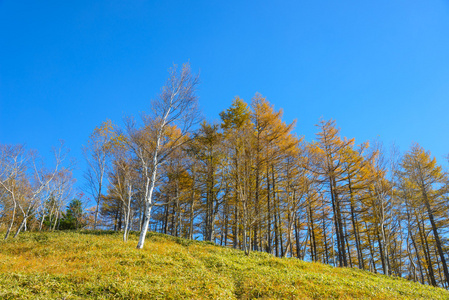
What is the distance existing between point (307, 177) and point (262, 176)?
322 cm

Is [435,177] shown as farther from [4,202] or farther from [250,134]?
[4,202]

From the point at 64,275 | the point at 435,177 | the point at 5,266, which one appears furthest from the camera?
the point at 435,177

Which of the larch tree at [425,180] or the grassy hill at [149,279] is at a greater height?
the larch tree at [425,180]

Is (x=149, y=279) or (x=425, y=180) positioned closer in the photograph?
(x=149, y=279)

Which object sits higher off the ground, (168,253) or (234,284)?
(168,253)

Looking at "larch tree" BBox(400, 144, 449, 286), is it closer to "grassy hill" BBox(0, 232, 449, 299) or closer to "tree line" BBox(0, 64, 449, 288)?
"tree line" BBox(0, 64, 449, 288)

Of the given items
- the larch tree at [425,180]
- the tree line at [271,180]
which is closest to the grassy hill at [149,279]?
the tree line at [271,180]

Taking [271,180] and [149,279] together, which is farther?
[271,180]

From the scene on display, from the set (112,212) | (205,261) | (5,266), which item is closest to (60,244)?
(5,266)

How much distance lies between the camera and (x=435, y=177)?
18453mm

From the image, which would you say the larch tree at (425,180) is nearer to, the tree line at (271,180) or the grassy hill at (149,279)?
the tree line at (271,180)

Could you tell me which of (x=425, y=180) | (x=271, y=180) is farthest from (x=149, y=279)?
(x=425, y=180)

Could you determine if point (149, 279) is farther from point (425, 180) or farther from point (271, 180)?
point (425, 180)

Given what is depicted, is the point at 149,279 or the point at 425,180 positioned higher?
the point at 425,180
